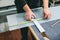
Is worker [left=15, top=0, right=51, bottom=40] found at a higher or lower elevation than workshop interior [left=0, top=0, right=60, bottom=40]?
higher

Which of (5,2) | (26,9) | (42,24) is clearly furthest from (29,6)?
(5,2)

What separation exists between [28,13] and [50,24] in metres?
0.19

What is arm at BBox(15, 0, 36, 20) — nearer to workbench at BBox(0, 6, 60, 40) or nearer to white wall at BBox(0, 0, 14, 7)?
workbench at BBox(0, 6, 60, 40)

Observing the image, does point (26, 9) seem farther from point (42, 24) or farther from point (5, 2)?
point (5, 2)

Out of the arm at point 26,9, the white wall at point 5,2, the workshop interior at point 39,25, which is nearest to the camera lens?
the workshop interior at point 39,25

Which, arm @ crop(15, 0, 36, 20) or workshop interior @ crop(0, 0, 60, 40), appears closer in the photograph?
workshop interior @ crop(0, 0, 60, 40)

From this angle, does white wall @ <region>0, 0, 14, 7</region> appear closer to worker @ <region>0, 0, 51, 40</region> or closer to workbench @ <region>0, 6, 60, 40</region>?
worker @ <region>0, 0, 51, 40</region>

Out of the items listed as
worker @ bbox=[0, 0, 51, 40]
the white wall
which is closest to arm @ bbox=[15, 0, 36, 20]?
worker @ bbox=[0, 0, 51, 40]

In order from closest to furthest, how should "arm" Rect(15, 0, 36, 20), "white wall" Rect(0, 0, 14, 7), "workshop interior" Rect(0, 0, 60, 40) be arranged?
"workshop interior" Rect(0, 0, 60, 40) < "arm" Rect(15, 0, 36, 20) < "white wall" Rect(0, 0, 14, 7)

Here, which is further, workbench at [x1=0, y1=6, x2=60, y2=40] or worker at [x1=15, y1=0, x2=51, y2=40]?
worker at [x1=15, y1=0, x2=51, y2=40]

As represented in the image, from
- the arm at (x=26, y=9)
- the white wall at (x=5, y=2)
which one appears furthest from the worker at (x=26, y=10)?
the white wall at (x=5, y=2)

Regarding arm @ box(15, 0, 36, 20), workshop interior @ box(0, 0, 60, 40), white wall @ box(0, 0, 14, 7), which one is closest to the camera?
workshop interior @ box(0, 0, 60, 40)

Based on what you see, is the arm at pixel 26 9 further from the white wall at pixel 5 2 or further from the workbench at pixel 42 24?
the white wall at pixel 5 2

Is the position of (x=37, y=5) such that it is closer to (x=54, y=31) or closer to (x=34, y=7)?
(x=34, y=7)
